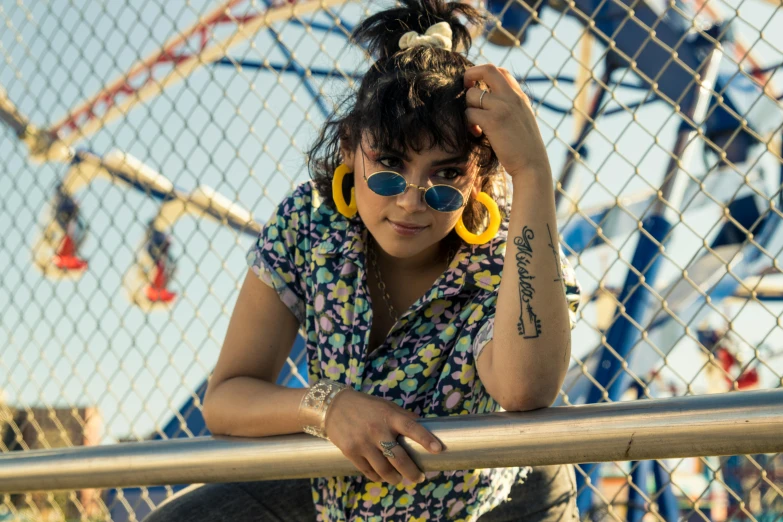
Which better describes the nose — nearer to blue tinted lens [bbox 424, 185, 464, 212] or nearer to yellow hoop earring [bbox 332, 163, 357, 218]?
blue tinted lens [bbox 424, 185, 464, 212]

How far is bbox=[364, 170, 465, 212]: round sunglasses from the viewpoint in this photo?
4.34 feet

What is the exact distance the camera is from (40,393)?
302 centimetres

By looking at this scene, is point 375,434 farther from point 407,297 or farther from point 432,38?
point 432,38

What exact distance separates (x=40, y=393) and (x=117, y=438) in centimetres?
32

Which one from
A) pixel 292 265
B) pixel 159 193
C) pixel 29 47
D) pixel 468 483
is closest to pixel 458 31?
pixel 292 265

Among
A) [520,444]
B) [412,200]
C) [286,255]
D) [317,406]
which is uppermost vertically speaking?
[286,255]

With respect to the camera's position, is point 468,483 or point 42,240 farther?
point 42,240

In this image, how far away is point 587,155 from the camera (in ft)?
15.6

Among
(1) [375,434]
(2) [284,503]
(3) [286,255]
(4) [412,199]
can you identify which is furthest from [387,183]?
(2) [284,503]

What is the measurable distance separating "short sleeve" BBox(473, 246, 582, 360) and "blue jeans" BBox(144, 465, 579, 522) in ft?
1.07

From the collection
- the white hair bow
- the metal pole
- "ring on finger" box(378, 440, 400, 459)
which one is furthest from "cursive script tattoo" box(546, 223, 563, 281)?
the white hair bow

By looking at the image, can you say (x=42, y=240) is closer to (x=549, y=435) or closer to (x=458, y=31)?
(x=458, y=31)

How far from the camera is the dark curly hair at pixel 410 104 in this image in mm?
1342

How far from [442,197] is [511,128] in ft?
0.53
